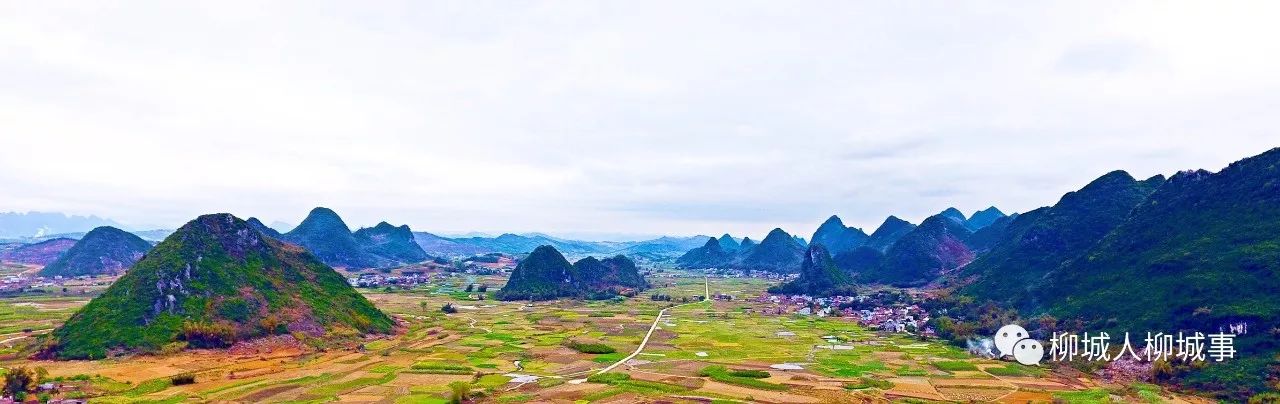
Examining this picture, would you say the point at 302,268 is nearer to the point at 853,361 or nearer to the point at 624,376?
the point at 624,376

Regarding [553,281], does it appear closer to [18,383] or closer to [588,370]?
[588,370]

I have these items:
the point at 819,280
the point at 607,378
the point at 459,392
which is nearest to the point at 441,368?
the point at 459,392

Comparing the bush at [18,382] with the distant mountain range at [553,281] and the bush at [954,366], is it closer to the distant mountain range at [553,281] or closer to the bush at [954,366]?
the bush at [954,366]

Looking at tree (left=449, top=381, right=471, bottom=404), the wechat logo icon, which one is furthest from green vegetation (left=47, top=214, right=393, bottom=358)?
the wechat logo icon

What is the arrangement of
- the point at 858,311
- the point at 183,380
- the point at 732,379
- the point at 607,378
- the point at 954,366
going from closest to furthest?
1. the point at 183,380
2. the point at 607,378
3. the point at 732,379
4. the point at 954,366
5. the point at 858,311

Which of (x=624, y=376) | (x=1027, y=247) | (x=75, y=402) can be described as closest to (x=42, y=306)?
(x=75, y=402)

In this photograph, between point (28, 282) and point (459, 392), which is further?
point (28, 282)
